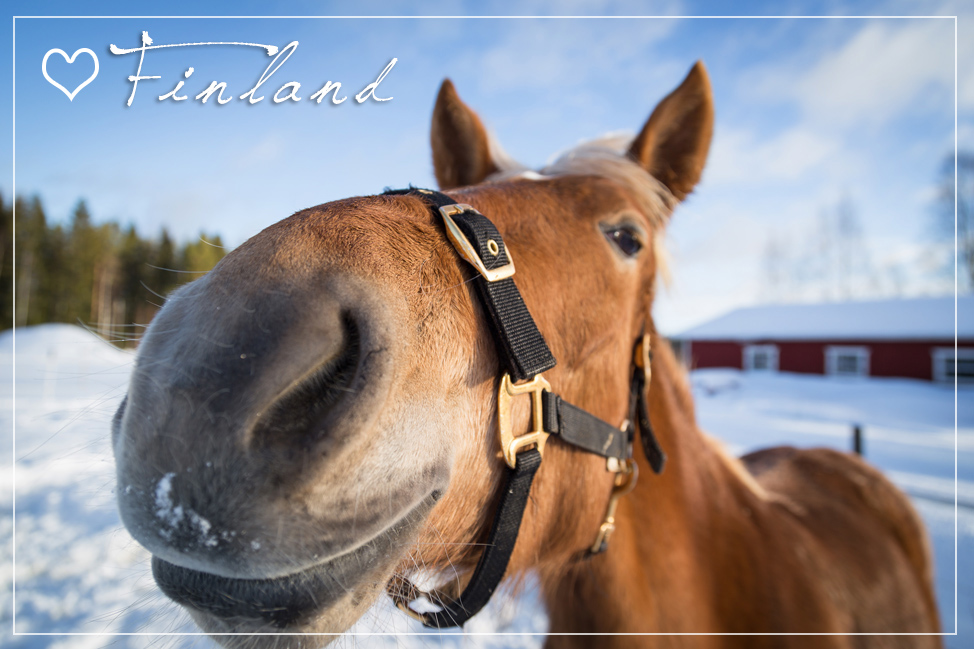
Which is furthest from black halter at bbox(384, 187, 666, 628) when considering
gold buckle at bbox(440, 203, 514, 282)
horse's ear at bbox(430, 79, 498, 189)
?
horse's ear at bbox(430, 79, 498, 189)

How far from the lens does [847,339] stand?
19.3 metres

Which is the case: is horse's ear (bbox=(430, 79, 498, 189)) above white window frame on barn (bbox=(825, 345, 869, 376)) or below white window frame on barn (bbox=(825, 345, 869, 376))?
above

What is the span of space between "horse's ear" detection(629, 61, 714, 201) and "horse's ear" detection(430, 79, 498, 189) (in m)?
0.71

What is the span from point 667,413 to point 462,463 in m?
1.35

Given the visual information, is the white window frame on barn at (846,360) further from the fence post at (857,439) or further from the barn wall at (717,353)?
the fence post at (857,439)

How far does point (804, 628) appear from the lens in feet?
6.13

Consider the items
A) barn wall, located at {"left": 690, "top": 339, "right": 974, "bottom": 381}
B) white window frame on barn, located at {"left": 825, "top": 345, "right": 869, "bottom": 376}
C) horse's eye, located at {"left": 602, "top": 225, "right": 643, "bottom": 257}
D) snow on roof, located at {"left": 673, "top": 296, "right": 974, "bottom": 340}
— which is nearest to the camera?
horse's eye, located at {"left": 602, "top": 225, "right": 643, "bottom": 257}

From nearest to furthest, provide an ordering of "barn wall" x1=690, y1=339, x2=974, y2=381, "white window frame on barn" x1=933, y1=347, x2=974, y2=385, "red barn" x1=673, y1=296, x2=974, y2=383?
"white window frame on barn" x1=933, y1=347, x2=974, y2=385, "red barn" x1=673, y1=296, x2=974, y2=383, "barn wall" x1=690, y1=339, x2=974, y2=381

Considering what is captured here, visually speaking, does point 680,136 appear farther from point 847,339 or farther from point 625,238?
point 847,339

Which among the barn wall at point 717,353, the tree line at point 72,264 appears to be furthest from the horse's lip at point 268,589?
the barn wall at point 717,353

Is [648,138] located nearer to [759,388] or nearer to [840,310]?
[759,388]

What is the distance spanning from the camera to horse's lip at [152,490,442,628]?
75 centimetres

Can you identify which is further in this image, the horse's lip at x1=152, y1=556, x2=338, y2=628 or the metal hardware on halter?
the metal hardware on halter

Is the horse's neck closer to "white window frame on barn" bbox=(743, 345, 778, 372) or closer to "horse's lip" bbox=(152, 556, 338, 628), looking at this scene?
"horse's lip" bbox=(152, 556, 338, 628)
